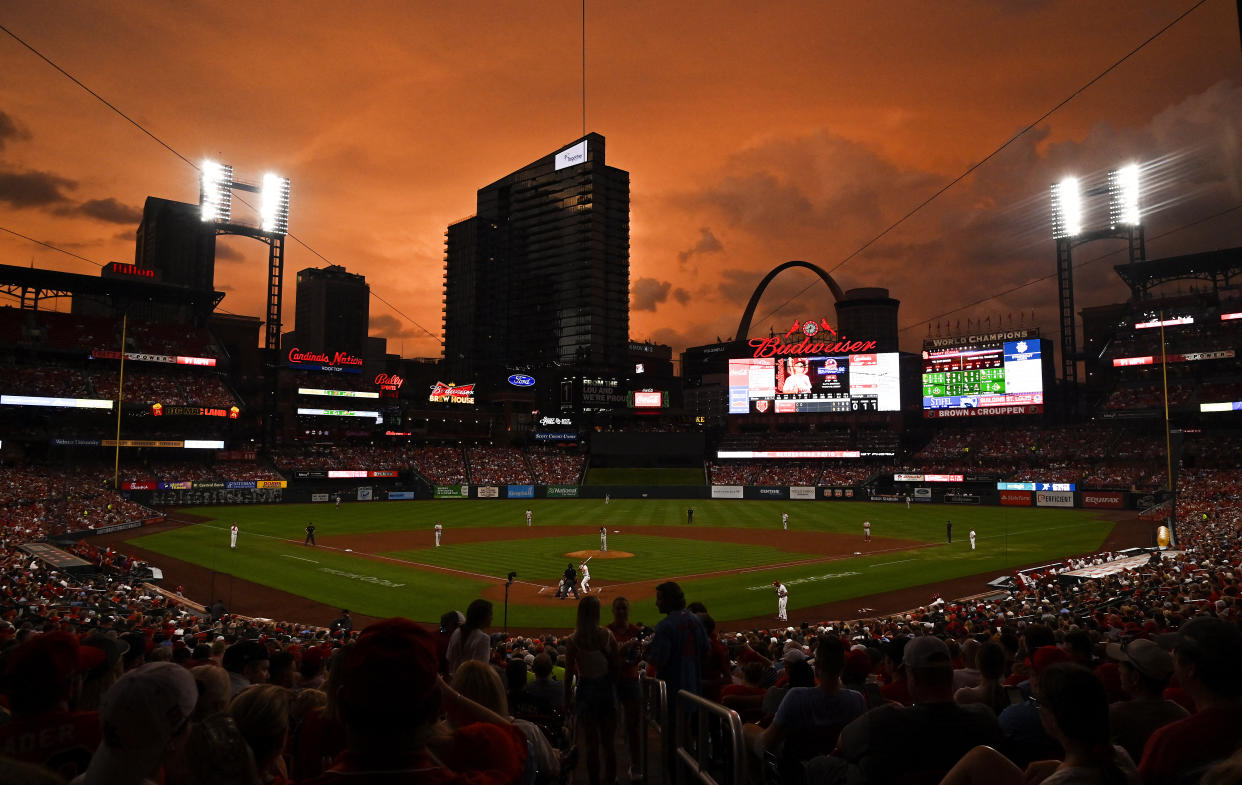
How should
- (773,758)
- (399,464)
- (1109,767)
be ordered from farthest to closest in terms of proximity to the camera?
(399,464)
(773,758)
(1109,767)

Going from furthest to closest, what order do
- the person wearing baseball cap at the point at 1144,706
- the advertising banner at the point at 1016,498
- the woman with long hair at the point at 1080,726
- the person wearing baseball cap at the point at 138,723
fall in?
the advertising banner at the point at 1016,498
the person wearing baseball cap at the point at 1144,706
the woman with long hair at the point at 1080,726
the person wearing baseball cap at the point at 138,723

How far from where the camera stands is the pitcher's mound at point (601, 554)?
3588 centimetres

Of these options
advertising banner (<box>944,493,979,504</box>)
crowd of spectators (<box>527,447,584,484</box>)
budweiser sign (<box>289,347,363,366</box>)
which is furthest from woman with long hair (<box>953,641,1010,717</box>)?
budweiser sign (<box>289,347,363,366</box>)

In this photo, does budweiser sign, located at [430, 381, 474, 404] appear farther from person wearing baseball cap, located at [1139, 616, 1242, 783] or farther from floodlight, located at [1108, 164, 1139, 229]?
person wearing baseball cap, located at [1139, 616, 1242, 783]

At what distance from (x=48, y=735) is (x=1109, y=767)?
5.07 metres

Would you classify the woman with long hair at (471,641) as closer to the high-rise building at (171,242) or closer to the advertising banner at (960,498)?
the advertising banner at (960,498)

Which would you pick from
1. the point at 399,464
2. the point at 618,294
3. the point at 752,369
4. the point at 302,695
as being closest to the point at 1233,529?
the point at 302,695

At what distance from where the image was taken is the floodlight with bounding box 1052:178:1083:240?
Answer: 76.6 m

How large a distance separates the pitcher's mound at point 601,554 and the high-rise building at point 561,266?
128026 millimetres

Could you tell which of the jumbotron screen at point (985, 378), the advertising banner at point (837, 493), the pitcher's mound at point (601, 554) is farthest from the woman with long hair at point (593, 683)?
the jumbotron screen at point (985, 378)

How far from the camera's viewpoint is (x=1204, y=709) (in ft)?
11.8

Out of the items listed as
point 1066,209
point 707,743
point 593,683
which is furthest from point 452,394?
point 707,743

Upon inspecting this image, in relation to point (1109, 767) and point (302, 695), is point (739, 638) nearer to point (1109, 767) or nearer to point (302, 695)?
point (302, 695)

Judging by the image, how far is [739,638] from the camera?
1487 cm
